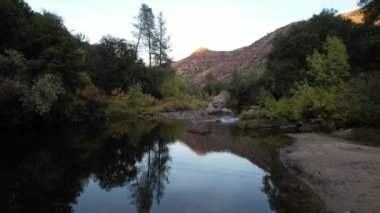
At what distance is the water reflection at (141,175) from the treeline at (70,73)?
412cm

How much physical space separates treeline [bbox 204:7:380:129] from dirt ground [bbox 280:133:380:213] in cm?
1024

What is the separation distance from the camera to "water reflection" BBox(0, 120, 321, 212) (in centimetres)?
1297

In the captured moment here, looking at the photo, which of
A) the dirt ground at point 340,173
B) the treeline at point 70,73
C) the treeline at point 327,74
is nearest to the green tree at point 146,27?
the treeline at point 70,73

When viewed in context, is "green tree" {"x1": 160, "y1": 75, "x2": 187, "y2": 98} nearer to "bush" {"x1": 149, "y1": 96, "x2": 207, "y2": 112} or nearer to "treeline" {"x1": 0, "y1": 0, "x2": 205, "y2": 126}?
"treeline" {"x1": 0, "y1": 0, "x2": 205, "y2": 126}

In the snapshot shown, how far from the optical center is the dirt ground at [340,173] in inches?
470

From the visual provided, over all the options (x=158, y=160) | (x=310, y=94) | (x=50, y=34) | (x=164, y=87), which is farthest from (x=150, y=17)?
(x=158, y=160)

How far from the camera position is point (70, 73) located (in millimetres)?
36938

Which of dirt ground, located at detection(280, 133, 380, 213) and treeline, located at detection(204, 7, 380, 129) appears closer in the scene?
dirt ground, located at detection(280, 133, 380, 213)

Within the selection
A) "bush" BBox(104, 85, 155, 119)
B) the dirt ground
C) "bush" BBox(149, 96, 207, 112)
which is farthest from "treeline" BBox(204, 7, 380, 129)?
"bush" BBox(149, 96, 207, 112)

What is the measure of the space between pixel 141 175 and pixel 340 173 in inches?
366

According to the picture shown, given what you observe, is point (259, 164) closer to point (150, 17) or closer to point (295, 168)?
point (295, 168)

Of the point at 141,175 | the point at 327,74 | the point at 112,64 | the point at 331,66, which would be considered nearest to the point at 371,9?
the point at 331,66

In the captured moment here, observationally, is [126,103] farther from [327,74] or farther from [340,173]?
[340,173]

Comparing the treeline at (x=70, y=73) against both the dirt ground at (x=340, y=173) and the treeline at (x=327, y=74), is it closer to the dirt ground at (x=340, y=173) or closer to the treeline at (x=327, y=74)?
the dirt ground at (x=340, y=173)
